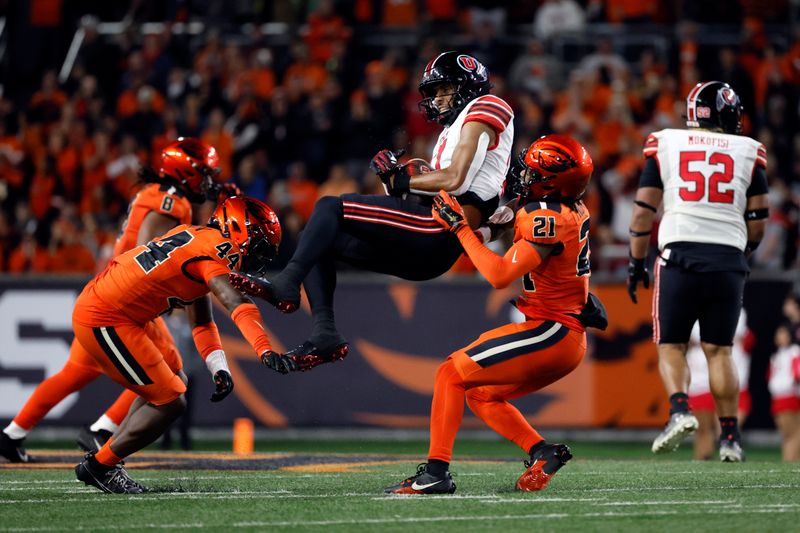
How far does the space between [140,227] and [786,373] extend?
6085mm

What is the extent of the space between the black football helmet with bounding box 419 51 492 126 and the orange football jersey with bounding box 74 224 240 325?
134cm

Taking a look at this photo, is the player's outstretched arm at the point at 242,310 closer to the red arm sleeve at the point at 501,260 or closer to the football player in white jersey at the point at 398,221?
the football player in white jersey at the point at 398,221

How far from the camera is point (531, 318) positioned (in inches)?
283

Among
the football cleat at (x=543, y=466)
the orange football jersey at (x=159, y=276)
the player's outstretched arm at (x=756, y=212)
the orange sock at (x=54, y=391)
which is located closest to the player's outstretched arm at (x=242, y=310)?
the orange football jersey at (x=159, y=276)

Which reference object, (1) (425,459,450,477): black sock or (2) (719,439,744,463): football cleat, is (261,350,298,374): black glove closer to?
(1) (425,459,450,477): black sock

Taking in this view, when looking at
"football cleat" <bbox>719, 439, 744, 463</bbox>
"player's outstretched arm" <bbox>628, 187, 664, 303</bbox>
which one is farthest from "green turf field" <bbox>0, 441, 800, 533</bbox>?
"player's outstretched arm" <bbox>628, 187, 664, 303</bbox>

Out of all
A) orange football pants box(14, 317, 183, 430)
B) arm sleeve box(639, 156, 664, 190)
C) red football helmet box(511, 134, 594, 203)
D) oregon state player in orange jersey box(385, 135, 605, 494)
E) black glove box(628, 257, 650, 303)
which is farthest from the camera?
orange football pants box(14, 317, 183, 430)

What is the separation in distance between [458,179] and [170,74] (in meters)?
11.0

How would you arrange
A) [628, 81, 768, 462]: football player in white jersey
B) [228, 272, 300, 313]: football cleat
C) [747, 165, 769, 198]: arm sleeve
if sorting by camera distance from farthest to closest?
1. [747, 165, 769, 198]: arm sleeve
2. [628, 81, 768, 462]: football player in white jersey
3. [228, 272, 300, 313]: football cleat

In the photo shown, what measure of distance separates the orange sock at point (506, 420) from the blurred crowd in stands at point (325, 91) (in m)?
6.63

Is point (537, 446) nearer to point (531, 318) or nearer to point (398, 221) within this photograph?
point (531, 318)

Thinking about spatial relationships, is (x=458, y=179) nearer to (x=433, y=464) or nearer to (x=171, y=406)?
(x=433, y=464)

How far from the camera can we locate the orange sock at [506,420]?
7.28 m

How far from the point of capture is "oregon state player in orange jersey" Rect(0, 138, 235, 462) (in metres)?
9.15
